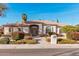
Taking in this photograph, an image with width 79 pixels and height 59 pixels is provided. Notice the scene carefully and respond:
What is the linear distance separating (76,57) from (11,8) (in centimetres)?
282

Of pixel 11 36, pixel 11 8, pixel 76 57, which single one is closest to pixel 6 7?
pixel 11 8

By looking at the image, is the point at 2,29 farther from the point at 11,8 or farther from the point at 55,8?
the point at 55,8

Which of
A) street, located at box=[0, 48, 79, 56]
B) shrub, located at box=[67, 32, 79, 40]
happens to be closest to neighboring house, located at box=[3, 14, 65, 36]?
shrub, located at box=[67, 32, 79, 40]

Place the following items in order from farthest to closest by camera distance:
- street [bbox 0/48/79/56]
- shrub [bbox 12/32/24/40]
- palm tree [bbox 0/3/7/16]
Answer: shrub [bbox 12/32/24/40]
palm tree [bbox 0/3/7/16]
street [bbox 0/48/79/56]

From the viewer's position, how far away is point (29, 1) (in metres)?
13.8

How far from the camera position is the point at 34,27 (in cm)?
1423

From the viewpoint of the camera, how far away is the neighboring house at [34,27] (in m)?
14.1

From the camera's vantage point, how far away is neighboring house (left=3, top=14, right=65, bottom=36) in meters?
14.1

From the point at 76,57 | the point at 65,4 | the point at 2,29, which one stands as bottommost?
the point at 76,57

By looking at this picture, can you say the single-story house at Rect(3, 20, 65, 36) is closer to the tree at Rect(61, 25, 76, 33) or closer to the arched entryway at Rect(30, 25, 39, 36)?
the arched entryway at Rect(30, 25, 39, 36)

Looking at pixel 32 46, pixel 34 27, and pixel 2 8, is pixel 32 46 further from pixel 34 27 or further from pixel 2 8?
pixel 2 8

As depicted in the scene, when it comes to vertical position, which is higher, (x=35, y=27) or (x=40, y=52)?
(x=35, y=27)

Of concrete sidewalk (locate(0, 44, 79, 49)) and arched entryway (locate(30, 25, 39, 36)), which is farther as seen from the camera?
arched entryway (locate(30, 25, 39, 36))

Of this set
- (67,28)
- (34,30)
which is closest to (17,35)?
(34,30)
